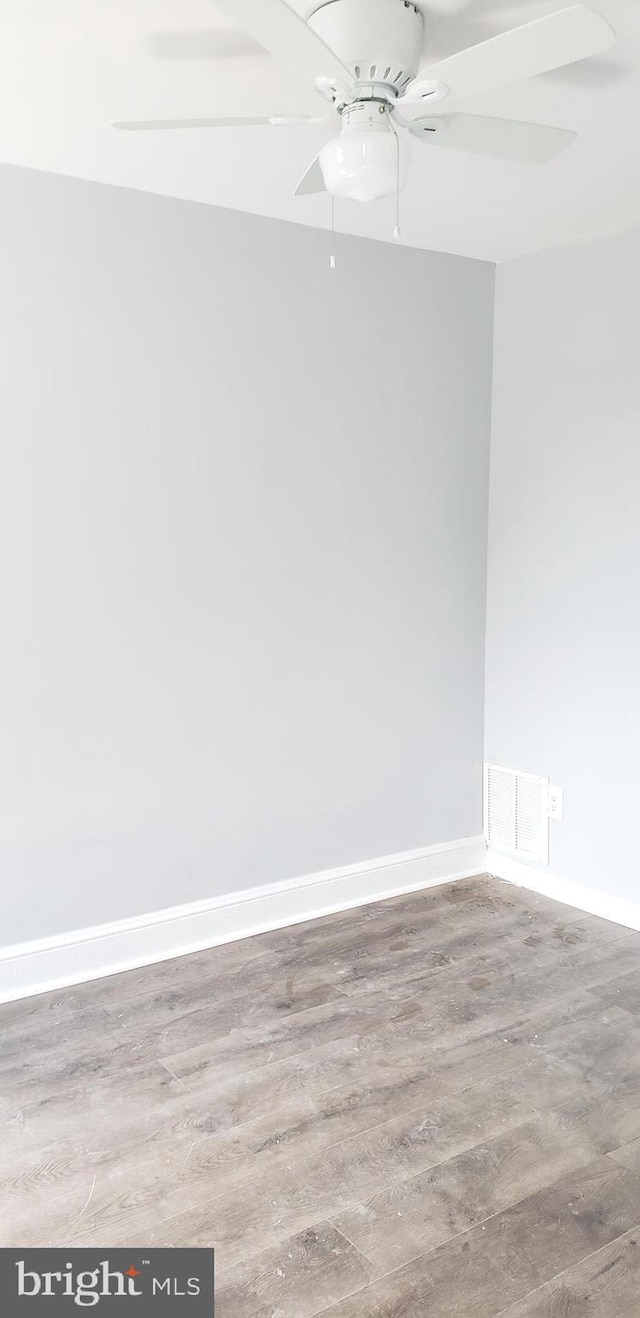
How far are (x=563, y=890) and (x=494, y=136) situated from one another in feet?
8.20

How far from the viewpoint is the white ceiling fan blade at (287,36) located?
4.77 feet

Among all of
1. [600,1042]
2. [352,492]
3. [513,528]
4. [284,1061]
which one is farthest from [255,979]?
[513,528]

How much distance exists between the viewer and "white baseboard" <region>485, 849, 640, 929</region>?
3318mm

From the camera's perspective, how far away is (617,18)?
1.88 metres

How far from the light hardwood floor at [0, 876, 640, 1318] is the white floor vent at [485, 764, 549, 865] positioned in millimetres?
449

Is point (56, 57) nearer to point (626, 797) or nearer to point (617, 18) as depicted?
point (617, 18)

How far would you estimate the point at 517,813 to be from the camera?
12.2 ft

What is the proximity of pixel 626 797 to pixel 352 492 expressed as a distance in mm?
1385

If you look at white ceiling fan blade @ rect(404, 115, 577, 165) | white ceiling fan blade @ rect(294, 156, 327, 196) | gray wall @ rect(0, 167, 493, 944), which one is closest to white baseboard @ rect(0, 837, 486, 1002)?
gray wall @ rect(0, 167, 493, 944)

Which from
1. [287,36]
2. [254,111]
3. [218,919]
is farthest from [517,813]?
[287,36]

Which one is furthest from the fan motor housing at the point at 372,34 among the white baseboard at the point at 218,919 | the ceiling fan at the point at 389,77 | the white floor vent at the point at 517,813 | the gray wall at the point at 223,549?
the white floor vent at the point at 517,813

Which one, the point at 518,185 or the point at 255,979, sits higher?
the point at 518,185

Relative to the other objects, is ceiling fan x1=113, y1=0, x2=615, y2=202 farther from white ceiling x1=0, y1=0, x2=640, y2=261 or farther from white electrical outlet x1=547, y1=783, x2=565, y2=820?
white electrical outlet x1=547, y1=783, x2=565, y2=820

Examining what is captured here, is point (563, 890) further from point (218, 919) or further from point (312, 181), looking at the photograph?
point (312, 181)
